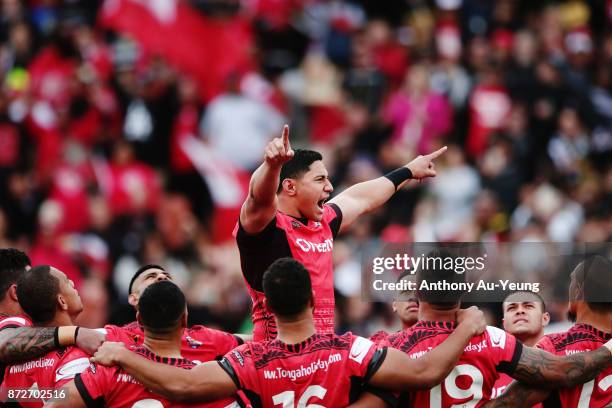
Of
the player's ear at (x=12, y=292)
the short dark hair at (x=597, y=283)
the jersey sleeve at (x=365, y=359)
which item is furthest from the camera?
the player's ear at (x=12, y=292)

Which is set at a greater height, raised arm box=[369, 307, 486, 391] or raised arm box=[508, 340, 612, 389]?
raised arm box=[369, 307, 486, 391]

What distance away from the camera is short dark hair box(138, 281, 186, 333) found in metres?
8.03

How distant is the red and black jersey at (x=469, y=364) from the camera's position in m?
8.38

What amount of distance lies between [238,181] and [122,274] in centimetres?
251

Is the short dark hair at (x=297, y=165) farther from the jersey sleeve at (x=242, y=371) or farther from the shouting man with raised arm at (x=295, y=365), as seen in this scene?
the jersey sleeve at (x=242, y=371)

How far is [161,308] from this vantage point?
8.02 m

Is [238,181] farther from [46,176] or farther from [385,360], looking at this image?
[385,360]

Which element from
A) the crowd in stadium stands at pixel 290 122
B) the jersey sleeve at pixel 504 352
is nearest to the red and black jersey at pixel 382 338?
the jersey sleeve at pixel 504 352

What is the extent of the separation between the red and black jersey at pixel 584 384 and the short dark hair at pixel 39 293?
3154 millimetres

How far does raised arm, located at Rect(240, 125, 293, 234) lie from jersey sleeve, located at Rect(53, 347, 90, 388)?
1.36 m

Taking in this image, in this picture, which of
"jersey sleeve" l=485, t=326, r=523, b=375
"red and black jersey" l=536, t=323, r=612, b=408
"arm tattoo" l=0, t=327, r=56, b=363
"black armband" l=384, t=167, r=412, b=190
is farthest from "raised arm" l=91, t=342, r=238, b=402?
"black armband" l=384, t=167, r=412, b=190

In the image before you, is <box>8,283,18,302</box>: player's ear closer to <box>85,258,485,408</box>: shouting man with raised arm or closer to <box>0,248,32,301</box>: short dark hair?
<box>0,248,32,301</box>: short dark hair

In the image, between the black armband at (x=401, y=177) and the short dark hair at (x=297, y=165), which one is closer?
the short dark hair at (x=297, y=165)

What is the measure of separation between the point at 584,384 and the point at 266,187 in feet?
7.65
